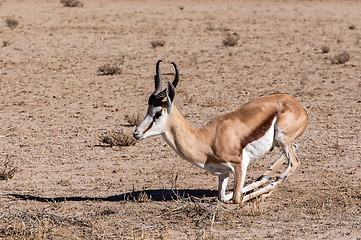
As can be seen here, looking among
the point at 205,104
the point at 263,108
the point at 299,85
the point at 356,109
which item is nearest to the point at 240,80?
the point at 299,85

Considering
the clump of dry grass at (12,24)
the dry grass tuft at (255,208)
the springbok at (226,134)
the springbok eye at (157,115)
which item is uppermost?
the springbok eye at (157,115)

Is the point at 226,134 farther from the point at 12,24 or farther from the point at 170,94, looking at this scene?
the point at 12,24

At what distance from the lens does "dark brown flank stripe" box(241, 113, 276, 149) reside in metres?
7.04

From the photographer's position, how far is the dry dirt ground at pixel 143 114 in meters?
6.62

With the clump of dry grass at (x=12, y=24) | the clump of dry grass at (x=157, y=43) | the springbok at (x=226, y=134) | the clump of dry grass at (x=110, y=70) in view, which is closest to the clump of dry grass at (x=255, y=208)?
the springbok at (x=226, y=134)

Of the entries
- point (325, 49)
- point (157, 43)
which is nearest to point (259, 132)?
point (325, 49)

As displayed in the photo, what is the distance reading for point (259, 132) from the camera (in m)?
7.16

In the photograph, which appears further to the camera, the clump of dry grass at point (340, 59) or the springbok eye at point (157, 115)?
the clump of dry grass at point (340, 59)

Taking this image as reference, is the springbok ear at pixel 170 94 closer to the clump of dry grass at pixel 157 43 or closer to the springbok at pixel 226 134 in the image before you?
the springbok at pixel 226 134

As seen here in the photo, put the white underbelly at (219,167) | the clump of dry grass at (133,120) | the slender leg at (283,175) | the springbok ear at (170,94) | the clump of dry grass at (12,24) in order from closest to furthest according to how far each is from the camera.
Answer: the springbok ear at (170,94) < the white underbelly at (219,167) < the slender leg at (283,175) < the clump of dry grass at (133,120) < the clump of dry grass at (12,24)

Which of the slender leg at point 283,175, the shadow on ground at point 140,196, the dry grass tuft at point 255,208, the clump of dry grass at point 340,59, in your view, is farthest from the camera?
the clump of dry grass at point 340,59

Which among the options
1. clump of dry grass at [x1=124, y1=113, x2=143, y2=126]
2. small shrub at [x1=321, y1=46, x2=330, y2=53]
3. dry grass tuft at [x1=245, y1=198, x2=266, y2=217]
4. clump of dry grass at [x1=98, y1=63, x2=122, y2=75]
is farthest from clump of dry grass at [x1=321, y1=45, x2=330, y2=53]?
dry grass tuft at [x1=245, y1=198, x2=266, y2=217]

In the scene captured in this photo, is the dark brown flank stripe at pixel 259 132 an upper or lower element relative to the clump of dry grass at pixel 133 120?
upper

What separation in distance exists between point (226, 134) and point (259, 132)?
443 millimetres
